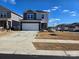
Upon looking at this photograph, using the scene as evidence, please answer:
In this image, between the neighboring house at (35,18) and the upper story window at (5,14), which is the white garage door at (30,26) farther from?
the upper story window at (5,14)

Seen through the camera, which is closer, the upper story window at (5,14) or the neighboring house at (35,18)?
the upper story window at (5,14)

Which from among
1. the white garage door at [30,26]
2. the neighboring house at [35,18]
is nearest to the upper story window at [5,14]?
the neighboring house at [35,18]

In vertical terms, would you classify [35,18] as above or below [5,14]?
below

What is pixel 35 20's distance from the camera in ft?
153

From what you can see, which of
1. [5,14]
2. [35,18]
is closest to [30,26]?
[35,18]

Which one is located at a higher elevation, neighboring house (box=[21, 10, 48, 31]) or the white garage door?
neighboring house (box=[21, 10, 48, 31])

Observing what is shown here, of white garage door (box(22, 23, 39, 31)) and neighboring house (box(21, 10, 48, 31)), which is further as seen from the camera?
neighboring house (box(21, 10, 48, 31))

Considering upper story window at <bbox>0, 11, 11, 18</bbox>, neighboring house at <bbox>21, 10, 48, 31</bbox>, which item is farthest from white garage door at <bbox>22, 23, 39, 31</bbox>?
upper story window at <bbox>0, 11, 11, 18</bbox>

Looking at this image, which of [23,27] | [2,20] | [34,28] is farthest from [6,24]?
[34,28]

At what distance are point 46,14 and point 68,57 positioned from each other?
39.5m

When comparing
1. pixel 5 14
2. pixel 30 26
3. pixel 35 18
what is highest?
pixel 5 14

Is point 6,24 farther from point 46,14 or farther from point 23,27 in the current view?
point 46,14

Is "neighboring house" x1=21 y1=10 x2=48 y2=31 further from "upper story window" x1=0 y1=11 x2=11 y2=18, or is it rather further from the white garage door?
"upper story window" x1=0 y1=11 x2=11 y2=18

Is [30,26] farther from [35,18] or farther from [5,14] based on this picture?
[5,14]
